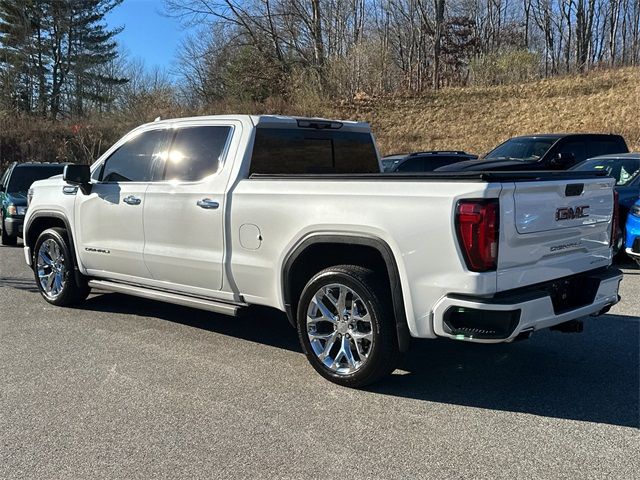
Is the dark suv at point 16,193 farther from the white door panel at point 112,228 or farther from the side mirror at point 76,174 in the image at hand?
the side mirror at point 76,174

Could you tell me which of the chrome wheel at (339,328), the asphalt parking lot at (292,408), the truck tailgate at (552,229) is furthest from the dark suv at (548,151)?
the chrome wheel at (339,328)

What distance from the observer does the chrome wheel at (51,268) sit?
22.6 feet

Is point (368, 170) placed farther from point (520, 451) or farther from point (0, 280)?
point (0, 280)

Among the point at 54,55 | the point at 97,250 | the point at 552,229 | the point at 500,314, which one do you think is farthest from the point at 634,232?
the point at 54,55

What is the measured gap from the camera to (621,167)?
1003cm

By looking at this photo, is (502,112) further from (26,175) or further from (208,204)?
(208,204)

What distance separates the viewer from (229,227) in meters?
5.01

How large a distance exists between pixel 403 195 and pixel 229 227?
1650 millimetres

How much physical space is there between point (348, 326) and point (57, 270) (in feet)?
13.3

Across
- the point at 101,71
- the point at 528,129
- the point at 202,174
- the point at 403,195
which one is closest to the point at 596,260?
the point at 403,195

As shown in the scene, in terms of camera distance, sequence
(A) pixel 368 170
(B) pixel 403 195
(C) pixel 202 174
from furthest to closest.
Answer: (A) pixel 368 170 → (C) pixel 202 174 → (B) pixel 403 195

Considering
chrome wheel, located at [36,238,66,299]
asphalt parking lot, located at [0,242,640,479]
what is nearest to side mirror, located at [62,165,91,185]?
chrome wheel, located at [36,238,66,299]

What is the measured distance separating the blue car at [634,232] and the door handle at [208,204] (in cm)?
615

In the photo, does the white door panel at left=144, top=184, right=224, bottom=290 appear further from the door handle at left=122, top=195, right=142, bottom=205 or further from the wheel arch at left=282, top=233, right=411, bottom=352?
the wheel arch at left=282, top=233, right=411, bottom=352
